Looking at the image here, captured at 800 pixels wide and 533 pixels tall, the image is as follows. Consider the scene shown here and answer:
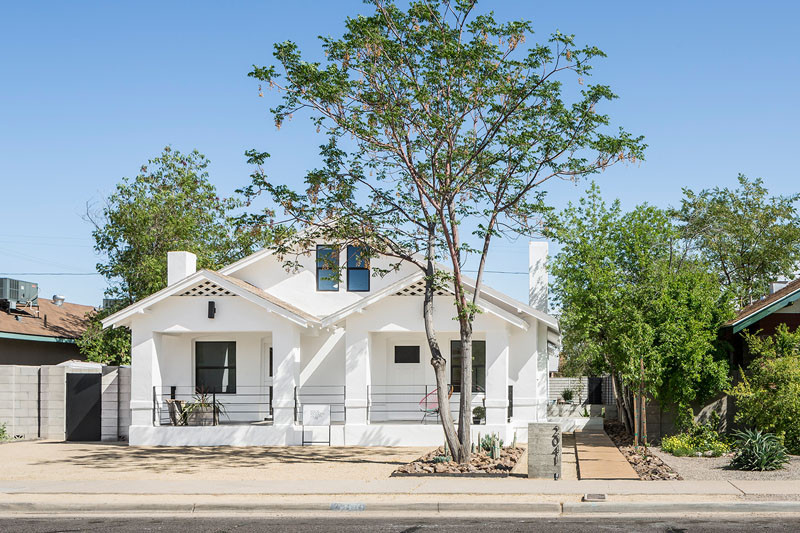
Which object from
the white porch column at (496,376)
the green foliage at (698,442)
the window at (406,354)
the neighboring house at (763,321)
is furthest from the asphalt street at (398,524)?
the window at (406,354)

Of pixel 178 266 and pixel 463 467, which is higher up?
pixel 178 266

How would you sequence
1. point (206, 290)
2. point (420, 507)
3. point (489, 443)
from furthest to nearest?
1. point (206, 290)
2. point (489, 443)
3. point (420, 507)

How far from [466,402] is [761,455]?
5337mm

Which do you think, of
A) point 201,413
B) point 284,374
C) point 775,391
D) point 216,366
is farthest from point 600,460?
point 216,366

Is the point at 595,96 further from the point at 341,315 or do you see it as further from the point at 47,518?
the point at 47,518

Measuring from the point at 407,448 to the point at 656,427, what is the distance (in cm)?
587

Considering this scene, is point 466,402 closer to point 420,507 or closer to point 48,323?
point 420,507

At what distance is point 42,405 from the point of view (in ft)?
83.3

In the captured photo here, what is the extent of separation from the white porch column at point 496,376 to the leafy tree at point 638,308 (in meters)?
2.57

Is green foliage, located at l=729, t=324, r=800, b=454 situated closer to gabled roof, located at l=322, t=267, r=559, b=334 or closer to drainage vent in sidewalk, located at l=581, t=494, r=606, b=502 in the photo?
gabled roof, located at l=322, t=267, r=559, b=334

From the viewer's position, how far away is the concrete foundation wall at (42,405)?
24.2 m

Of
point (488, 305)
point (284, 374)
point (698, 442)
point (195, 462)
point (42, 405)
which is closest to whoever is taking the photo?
point (195, 462)

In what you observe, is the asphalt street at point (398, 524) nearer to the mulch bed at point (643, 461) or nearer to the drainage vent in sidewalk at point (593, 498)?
the drainage vent in sidewalk at point (593, 498)

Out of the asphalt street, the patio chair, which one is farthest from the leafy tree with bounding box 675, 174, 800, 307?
the asphalt street
